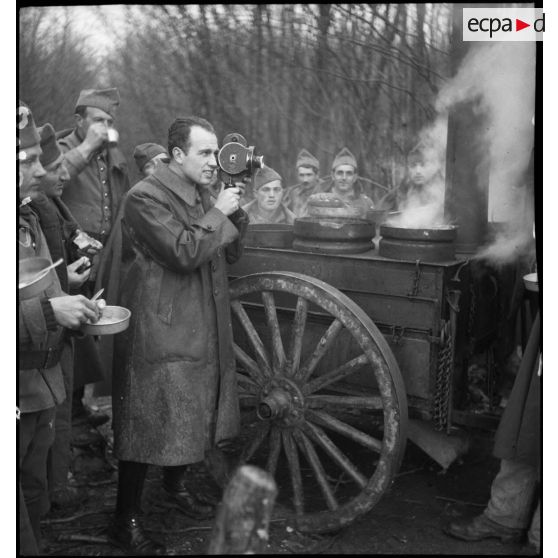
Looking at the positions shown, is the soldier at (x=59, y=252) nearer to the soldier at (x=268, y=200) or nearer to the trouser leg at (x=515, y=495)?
the trouser leg at (x=515, y=495)

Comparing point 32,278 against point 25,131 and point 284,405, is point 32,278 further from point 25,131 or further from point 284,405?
point 284,405

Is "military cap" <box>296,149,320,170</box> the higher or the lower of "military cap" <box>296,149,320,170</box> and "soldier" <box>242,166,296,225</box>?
the higher

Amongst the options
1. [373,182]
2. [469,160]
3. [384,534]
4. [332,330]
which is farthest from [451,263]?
[373,182]

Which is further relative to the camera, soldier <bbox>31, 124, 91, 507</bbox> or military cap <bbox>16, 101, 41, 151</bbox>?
soldier <bbox>31, 124, 91, 507</bbox>

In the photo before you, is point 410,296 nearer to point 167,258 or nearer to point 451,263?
point 451,263

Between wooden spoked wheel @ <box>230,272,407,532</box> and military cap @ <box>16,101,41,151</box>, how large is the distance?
4.43ft

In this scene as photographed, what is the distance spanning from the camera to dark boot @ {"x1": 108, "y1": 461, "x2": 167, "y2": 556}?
3.51 meters

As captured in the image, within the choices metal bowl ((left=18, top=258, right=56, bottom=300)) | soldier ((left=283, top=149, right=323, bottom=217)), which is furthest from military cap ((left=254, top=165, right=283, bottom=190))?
metal bowl ((left=18, top=258, right=56, bottom=300))

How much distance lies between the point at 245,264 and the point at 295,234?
34 centimetres

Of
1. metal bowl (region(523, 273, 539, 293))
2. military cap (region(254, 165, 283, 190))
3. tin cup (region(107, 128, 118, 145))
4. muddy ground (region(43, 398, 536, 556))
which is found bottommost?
muddy ground (region(43, 398, 536, 556))

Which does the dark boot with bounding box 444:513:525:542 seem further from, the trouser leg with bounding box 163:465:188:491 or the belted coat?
the belted coat

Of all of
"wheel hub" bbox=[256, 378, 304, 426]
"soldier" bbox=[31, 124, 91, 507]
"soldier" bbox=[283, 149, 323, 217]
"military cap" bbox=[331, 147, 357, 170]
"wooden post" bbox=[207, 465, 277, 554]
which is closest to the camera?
"wooden post" bbox=[207, 465, 277, 554]

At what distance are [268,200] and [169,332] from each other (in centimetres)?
338

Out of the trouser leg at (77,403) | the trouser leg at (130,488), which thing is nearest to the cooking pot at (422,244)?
the trouser leg at (130,488)
